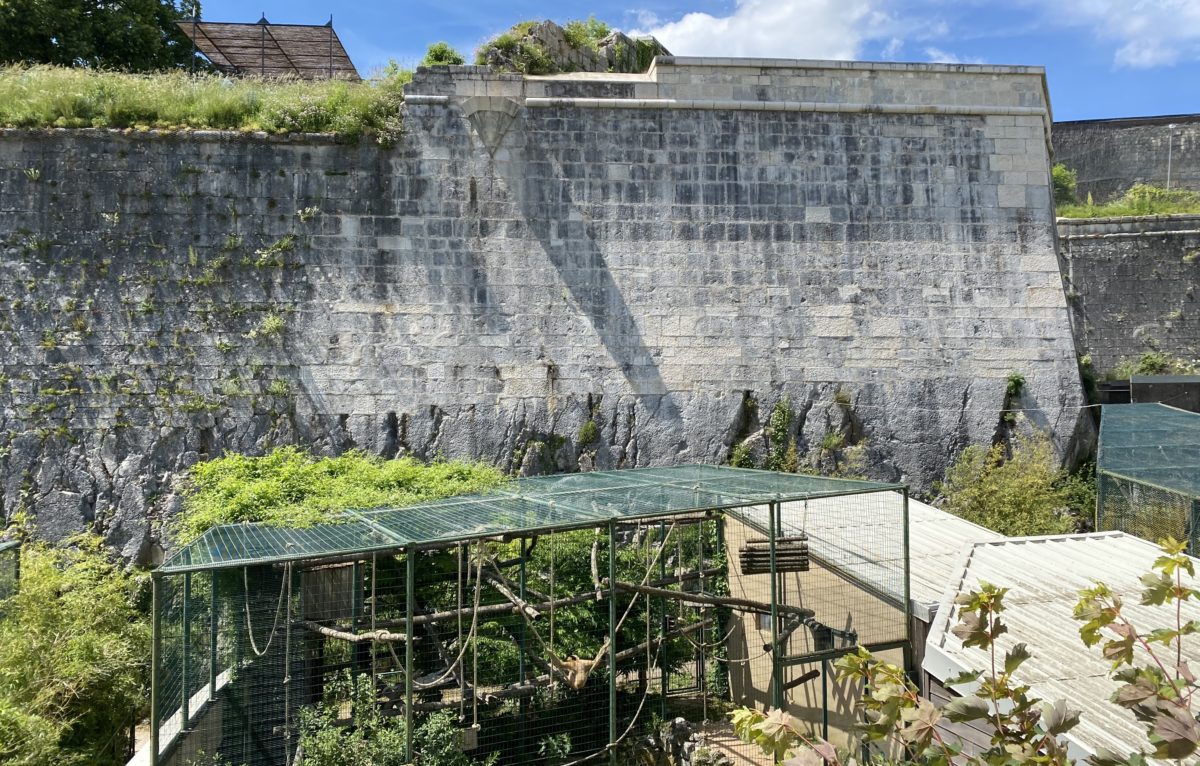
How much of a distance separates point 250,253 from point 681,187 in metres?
5.54

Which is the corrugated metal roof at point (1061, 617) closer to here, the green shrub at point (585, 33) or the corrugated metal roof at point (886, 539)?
the corrugated metal roof at point (886, 539)

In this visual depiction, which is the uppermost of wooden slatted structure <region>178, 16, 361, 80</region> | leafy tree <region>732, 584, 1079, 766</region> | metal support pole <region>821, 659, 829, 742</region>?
wooden slatted structure <region>178, 16, 361, 80</region>

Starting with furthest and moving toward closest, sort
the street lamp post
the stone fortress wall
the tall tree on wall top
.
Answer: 1. the street lamp post
2. the stone fortress wall
3. the tall tree on wall top

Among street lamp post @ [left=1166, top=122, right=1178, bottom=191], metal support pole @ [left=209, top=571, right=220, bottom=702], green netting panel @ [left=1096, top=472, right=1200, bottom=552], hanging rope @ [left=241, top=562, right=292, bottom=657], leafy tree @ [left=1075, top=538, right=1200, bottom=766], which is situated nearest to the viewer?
leafy tree @ [left=1075, top=538, right=1200, bottom=766]

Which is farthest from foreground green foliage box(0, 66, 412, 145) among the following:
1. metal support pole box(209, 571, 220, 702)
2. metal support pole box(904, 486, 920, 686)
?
metal support pole box(904, 486, 920, 686)

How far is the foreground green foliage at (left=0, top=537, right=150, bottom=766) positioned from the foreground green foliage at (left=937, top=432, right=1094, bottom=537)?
A: 9262mm

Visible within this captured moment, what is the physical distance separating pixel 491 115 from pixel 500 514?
20.4 ft

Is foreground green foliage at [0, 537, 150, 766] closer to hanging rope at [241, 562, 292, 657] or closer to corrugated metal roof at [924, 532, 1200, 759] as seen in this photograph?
hanging rope at [241, 562, 292, 657]

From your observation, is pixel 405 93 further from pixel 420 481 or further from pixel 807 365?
pixel 807 365

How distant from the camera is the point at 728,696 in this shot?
8.53 meters

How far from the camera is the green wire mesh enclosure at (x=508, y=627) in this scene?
5.70 meters

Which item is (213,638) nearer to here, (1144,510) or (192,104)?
(192,104)

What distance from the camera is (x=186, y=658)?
18.3 ft

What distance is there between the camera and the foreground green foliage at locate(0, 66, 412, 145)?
10.2 meters
